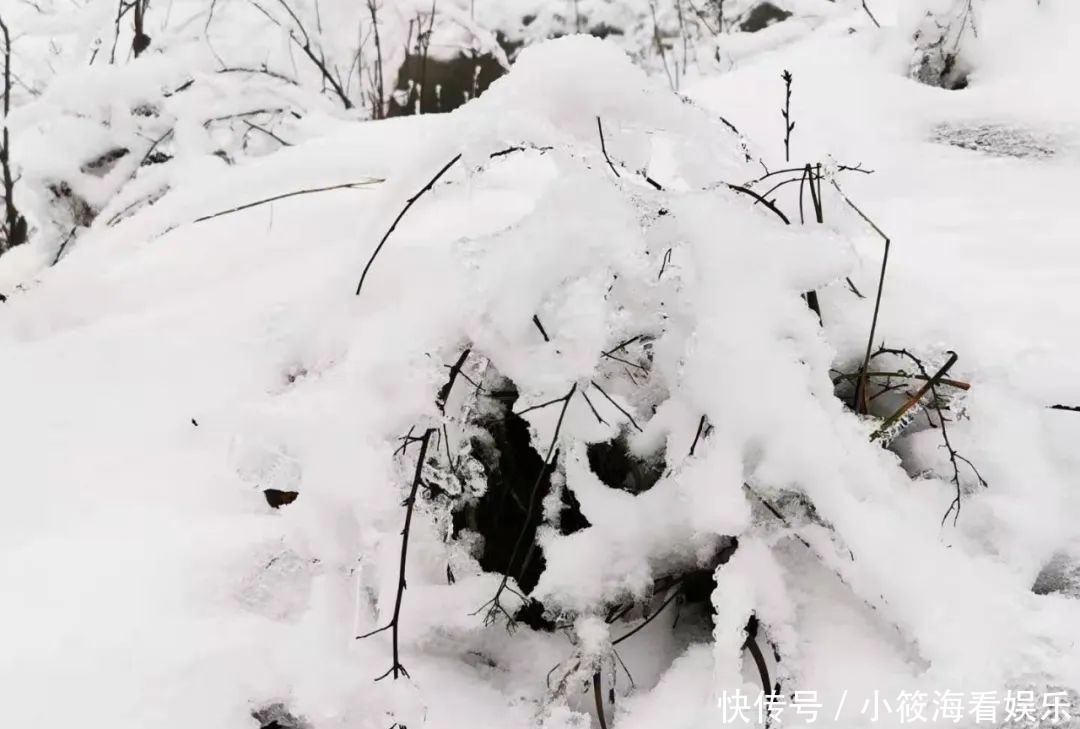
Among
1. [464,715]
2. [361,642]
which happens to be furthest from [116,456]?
[464,715]

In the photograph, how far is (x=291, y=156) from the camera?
138 cm

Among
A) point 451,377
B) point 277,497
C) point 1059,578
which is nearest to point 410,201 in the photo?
point 451,377

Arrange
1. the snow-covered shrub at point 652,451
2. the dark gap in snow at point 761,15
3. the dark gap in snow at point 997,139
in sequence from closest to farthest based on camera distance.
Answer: the snow-covered shrub at point 652,451, the dark gap in snow at point 997,139, the dark gap in snow at point 761,15

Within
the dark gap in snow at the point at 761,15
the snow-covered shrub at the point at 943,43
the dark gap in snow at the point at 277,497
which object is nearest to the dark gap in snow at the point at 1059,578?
the dark gap in snow at the point at 277,497

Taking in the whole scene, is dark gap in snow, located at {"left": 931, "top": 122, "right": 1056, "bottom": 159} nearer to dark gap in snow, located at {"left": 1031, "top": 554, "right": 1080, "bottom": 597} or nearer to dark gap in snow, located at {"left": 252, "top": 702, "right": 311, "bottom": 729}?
dark gap in snow, located at {"left": 1031, "top": 554, "right": 1080, "bottom": 597}

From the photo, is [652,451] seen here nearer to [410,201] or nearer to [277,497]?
[410,201]

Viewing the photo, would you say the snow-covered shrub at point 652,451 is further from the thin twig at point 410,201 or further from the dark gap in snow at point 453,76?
the dark gap in snow at point 453,76

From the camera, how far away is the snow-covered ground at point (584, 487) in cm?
67

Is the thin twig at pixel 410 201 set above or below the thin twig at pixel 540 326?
above

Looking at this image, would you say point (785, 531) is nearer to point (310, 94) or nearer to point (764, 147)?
point (764, 147)

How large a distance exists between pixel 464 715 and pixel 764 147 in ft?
3.70

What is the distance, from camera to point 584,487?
0.75 m

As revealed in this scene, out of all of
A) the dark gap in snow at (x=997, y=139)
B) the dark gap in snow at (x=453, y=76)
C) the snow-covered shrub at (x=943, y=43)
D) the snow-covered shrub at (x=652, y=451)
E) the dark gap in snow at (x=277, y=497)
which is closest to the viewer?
the snow-covered shrub at (x=652, y=451)

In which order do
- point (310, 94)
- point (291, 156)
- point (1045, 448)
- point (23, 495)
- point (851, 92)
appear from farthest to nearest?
point (310, 94)
point (851, 92)
point (291, 156)
point (23, 495)
point (1045, 448)
